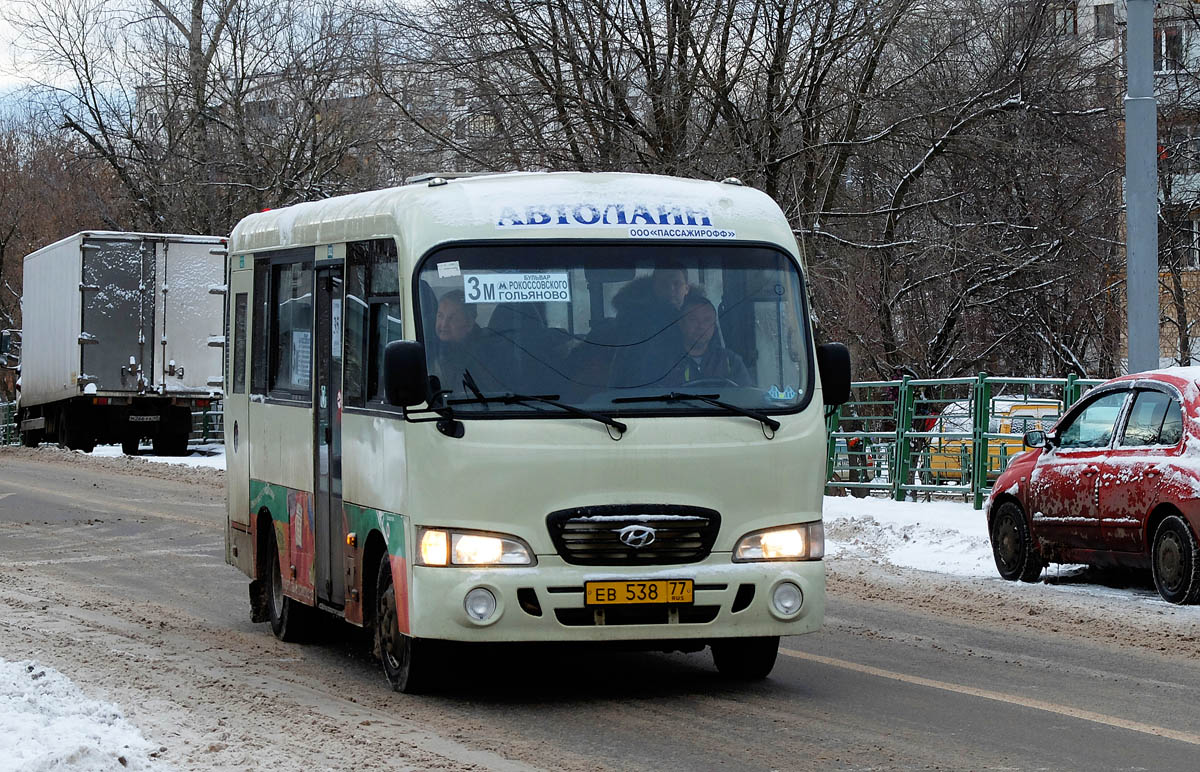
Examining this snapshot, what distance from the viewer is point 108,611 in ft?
41.0

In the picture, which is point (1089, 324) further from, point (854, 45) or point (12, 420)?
point (12, 420)

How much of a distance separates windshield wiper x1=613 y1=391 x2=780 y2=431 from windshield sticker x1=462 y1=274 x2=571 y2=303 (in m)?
0.60

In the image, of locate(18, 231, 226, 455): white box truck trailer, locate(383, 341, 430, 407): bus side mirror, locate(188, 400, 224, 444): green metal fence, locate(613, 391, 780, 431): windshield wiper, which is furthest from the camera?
locate(188, 400, 224, 444): green metal fence

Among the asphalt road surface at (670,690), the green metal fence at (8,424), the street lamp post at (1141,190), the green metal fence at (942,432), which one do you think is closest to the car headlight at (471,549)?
the asphalt road surface at (670,690)

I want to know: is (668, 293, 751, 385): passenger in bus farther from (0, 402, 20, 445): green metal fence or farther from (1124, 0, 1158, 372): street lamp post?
(0, 402, 20, 445): green metal fence

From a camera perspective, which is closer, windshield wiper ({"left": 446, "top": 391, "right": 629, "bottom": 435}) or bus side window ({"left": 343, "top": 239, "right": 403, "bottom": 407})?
windshield wiper ({"left": 446, "top": 391, "right": 629, "bottom": 435})

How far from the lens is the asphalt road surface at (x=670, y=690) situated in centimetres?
742

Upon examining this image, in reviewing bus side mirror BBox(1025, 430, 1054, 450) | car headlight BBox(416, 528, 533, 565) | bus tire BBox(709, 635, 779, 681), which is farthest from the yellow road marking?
bus side mirror BBox(1025, 430, 1054, 450)

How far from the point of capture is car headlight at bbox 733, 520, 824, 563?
869 centimetres

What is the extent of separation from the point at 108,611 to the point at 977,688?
20.1ft

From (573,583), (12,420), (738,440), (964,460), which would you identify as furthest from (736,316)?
(12,420)

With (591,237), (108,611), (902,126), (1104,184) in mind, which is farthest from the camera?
(1104,184)

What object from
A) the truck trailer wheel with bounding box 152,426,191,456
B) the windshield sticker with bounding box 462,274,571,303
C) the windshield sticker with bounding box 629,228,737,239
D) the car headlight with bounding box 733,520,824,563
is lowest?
the truck trailer wheel with bounding box 152,426,191,456

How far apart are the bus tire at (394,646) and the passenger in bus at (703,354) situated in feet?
5.72
